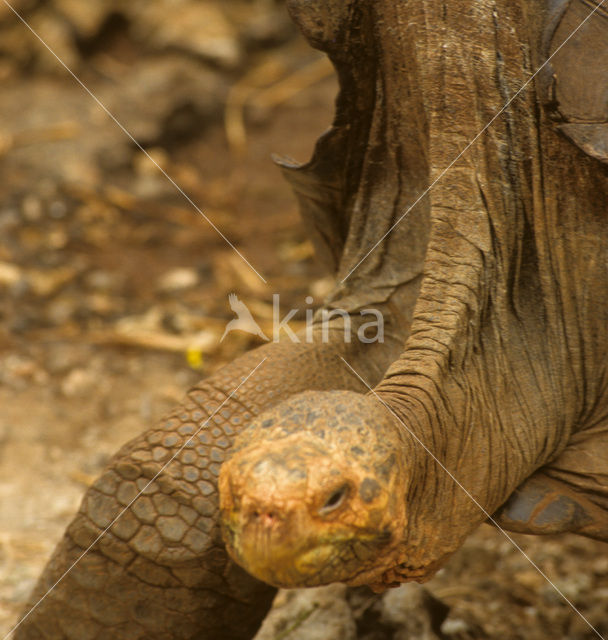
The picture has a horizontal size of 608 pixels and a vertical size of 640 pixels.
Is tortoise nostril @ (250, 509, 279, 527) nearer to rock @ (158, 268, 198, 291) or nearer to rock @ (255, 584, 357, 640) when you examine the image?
rock @ (255, 584, 357, 640)

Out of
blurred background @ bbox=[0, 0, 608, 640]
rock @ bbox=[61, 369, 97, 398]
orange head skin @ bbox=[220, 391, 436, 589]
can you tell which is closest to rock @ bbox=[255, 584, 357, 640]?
blurred background @ bbox=[0, 0, 608, 640]

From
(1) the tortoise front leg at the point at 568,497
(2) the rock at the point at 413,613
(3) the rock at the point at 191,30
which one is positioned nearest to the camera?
(1) the tortoise front leg at the point at 568,497

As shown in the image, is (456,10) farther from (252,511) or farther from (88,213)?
(88,213)

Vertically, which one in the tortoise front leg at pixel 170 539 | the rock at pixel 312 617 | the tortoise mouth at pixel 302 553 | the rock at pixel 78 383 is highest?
the tortoise mouth at pixel 302 553

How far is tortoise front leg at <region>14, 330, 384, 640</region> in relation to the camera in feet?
6.02

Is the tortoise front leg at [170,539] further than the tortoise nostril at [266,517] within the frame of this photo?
Yes

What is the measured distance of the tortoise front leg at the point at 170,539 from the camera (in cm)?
183

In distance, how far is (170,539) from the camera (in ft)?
5.98

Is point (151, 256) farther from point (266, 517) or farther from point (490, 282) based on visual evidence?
point (266, 517)

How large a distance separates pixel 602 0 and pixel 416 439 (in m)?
0.84

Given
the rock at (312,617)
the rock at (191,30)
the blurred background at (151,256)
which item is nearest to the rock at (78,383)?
the blurred background at (151,256)

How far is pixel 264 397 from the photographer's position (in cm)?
192

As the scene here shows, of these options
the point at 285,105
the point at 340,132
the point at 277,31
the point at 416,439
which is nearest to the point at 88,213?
the point at 285,105

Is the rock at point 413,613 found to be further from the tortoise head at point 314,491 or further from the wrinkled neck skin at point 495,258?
the tortoise head at point 314,491
